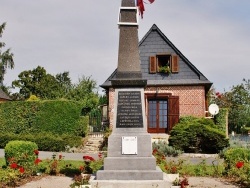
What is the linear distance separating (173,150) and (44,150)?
720 cm

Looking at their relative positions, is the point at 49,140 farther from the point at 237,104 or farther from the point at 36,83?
the point at 36,83

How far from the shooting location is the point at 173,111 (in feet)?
76.3

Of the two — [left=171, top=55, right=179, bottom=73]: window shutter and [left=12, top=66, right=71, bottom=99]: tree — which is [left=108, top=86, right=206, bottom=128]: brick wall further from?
[left=12, top=66, right=71, bottom=99]: tree

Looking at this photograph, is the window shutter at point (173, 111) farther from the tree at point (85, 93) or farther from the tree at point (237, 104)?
the tree at point (237, 104)

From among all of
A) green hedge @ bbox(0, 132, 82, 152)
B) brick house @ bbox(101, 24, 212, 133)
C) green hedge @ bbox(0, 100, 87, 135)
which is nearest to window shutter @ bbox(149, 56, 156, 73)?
brick house @ bbox(101, 24, 212, 133)

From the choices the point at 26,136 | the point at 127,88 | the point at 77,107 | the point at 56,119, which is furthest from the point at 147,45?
the point at 127,88

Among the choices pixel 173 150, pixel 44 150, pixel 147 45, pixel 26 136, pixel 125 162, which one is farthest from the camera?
pixel 147 45

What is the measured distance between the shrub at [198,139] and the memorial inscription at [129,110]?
876 cm

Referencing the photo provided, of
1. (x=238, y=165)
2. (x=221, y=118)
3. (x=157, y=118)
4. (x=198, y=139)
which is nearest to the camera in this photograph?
(x=238, y=165)

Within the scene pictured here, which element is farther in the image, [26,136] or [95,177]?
[26,136]

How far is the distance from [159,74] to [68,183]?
1644cm

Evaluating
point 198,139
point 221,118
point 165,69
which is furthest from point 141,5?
point 221,118

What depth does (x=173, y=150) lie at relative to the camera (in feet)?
53.0

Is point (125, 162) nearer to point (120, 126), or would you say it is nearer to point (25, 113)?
point (120, 126)
